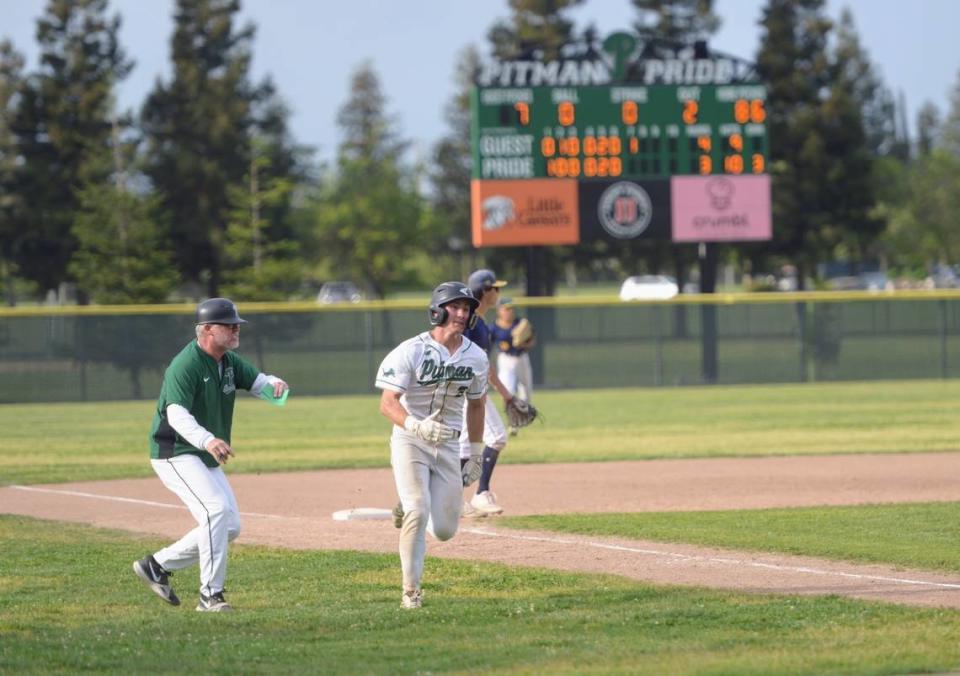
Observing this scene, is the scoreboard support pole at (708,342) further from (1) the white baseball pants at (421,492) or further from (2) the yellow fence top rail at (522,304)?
(1) the white baseball pants at (421,492)

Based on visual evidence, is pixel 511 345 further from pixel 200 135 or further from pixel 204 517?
pixel 200 135

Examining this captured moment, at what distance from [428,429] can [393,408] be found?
257mm

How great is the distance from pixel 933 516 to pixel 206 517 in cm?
636

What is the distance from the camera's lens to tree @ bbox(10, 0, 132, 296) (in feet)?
172

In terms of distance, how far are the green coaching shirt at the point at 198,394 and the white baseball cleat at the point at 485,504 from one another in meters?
4.37

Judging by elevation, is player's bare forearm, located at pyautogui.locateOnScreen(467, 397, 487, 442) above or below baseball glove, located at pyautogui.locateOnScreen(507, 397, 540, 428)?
above

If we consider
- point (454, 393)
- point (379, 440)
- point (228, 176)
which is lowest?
point (379, 440)

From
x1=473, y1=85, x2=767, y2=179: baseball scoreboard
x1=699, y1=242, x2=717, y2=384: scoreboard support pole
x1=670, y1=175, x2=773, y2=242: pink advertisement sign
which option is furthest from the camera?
x1=699, y1=242, x2=717, y2=384: scoreboard support pole

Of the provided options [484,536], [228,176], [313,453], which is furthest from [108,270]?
[484,536]

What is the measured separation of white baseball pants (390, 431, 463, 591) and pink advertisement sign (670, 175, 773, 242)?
2265cm

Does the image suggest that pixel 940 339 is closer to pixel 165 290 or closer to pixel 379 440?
pixel 379 440

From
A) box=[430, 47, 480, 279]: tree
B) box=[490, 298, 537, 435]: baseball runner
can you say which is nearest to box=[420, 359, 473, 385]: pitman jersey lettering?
box=[490, 298, 537, 435]: baseball runner

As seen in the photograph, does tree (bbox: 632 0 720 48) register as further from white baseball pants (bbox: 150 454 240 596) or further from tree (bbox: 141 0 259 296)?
white baseball pants (bbox: 150 454 240 596)

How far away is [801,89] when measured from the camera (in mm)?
58656
